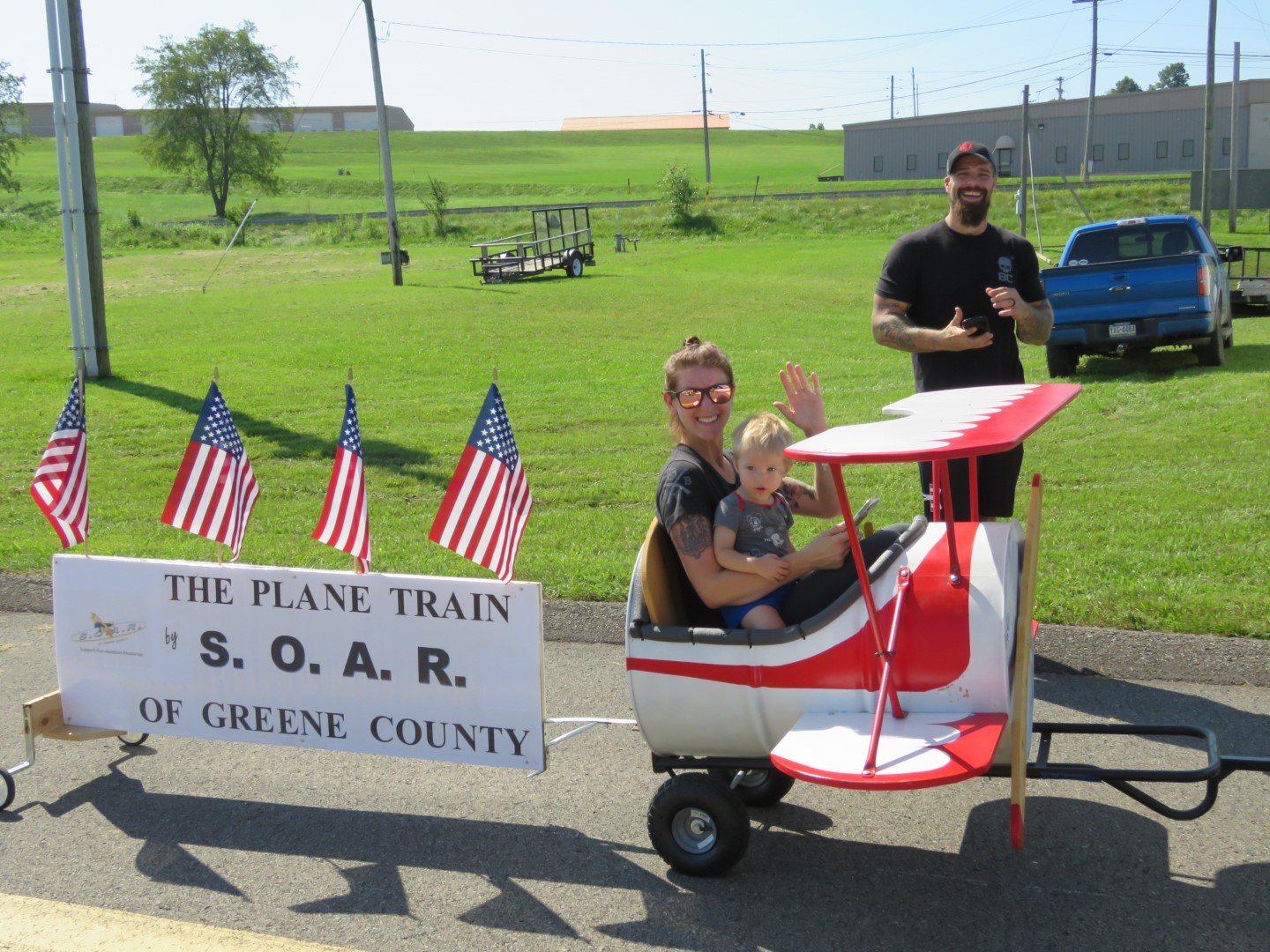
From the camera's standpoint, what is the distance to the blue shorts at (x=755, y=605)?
13.5ft

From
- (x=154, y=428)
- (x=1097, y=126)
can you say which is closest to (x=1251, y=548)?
(x=154, y=428)

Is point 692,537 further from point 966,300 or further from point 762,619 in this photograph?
point 966,300

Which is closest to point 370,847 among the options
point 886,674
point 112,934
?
point 112,934

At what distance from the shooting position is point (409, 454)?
1144 centimetres

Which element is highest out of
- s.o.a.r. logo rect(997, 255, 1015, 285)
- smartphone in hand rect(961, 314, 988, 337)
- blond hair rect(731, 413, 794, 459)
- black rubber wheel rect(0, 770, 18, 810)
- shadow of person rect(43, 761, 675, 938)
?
s.o.a.r. logo rect(997, 255, 1015, 285)

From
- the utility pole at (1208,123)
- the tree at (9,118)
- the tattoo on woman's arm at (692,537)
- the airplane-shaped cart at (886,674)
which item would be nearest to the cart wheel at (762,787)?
the airplane-shaped cart at (886,674)

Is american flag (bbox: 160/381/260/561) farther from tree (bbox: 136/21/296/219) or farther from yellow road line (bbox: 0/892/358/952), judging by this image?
tree (bbox: 136/21/296/219)

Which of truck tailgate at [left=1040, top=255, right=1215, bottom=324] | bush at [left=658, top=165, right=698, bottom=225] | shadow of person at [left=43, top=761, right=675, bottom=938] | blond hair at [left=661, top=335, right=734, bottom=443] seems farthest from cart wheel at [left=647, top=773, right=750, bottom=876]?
bush at [left=658, top=165, right=698, bottom=225]

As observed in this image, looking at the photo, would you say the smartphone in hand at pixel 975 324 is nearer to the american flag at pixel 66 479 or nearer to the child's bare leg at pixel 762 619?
the child's bare leg at pixel 762 619

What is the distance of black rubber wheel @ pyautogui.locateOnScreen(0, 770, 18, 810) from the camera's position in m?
4.64

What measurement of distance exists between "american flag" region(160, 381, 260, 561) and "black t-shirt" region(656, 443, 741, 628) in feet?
5.90

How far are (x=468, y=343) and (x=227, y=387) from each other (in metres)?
5.13

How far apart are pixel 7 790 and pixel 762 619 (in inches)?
114

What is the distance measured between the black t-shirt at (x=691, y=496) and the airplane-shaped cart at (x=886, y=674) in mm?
87
